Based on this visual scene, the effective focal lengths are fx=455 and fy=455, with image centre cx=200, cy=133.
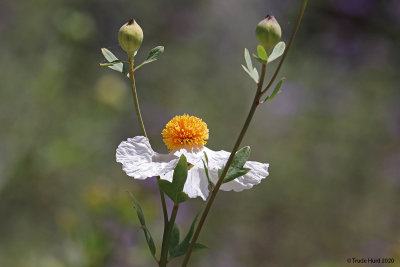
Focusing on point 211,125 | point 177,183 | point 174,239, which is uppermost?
point 177,183

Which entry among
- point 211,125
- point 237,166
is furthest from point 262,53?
point 211,125

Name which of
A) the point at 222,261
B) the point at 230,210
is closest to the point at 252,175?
the point at 222,261

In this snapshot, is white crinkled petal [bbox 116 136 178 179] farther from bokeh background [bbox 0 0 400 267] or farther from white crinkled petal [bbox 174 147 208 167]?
bokeh background [bbox 0 0 400 267]

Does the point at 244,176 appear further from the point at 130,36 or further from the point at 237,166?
the point at 130,36

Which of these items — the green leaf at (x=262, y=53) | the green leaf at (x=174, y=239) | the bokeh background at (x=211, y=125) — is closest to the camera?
the green leaf at (x=262, y=53)

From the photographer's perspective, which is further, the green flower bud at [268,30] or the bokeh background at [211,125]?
the bokeh background at [211,125]

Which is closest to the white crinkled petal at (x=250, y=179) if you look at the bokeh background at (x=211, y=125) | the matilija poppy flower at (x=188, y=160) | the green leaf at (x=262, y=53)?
the matilija poppy flower at (x=188, y=160)

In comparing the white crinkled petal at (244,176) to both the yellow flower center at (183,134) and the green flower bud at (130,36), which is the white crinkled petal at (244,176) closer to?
the yellow flower center at (183,134)

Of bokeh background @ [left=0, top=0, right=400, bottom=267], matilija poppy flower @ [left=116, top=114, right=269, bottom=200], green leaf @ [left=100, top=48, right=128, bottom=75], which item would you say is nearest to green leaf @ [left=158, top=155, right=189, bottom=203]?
matilija poppy flower @ [left=116, top=114, right=269, bottom=200]
